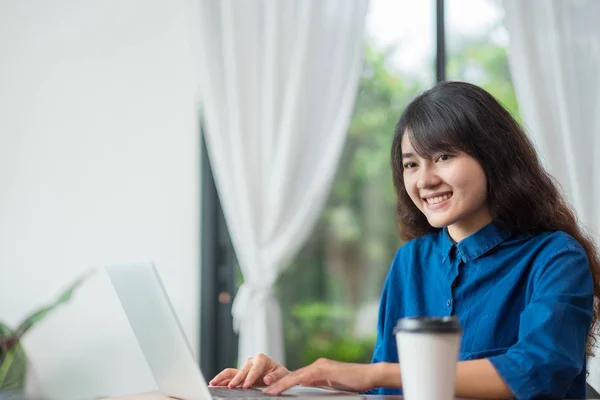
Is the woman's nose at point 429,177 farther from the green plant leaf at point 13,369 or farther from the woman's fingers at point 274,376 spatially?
the green plant leaf at point 13,369

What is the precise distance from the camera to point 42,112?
11.0 feet

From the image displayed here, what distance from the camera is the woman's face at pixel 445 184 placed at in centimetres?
148

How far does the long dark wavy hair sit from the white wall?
1.79 m

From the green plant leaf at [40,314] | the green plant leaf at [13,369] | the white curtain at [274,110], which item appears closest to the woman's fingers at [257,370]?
the white curtain at [274,110]

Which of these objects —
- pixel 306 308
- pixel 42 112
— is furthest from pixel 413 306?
pixel 42 112

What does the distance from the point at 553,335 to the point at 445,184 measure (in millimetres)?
382

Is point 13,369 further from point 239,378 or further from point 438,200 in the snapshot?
point 438,200

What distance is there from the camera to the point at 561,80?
295cm

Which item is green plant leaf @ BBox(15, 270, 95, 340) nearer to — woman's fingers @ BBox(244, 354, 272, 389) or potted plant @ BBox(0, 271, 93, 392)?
potted plant @ BBox(0, 271, 93, 392)

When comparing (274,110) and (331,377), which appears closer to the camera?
(331,377)

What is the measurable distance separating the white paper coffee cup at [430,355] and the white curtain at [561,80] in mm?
2118

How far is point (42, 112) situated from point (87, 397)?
1.23 m

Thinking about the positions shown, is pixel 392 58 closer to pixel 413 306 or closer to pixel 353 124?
pixel 353 124

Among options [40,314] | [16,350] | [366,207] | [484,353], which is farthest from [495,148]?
[16,350]
